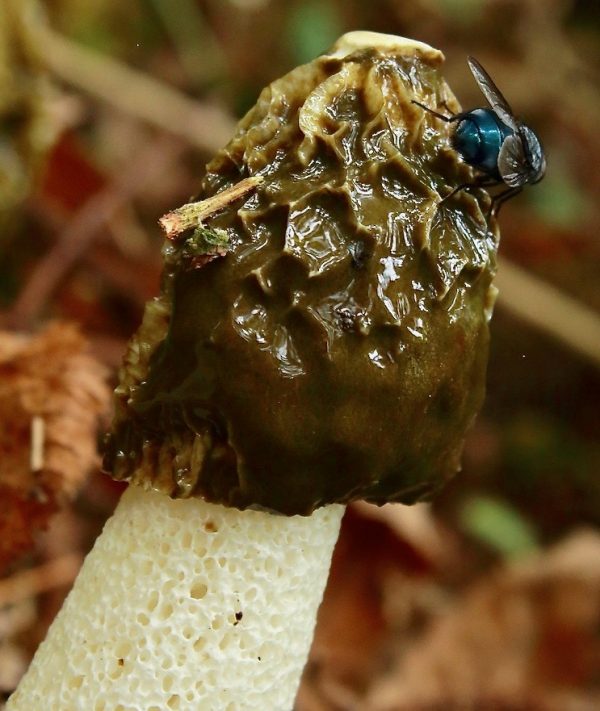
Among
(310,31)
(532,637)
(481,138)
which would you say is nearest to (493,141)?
(481,138)

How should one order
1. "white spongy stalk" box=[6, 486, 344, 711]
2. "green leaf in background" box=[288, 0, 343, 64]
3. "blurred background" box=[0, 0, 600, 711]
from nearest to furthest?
"white spongy stalk" box=[6, 486, 344, 711] → "blurred background" box=[0, 0, 600, 711] → "green leaf in background" box=[288, 0, 343, 64]

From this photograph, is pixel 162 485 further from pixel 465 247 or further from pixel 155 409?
pixel 465 247

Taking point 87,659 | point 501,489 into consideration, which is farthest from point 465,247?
point 501,489

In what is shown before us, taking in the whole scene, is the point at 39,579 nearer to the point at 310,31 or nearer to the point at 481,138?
the point at 481,138

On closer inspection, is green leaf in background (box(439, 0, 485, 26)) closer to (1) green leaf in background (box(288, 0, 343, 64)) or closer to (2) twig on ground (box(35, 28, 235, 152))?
(1) green leaf in background (box(288, 0, 343, 64))

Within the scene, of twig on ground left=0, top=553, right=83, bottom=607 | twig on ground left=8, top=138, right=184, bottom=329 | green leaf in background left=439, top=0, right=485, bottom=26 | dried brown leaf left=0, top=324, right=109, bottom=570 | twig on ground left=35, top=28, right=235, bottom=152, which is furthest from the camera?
green leaf in background left=439, top=0, right=485, bottom=26

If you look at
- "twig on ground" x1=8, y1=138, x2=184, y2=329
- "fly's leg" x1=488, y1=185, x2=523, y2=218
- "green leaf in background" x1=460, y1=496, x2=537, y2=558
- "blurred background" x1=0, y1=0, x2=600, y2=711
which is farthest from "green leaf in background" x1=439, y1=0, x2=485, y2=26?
"fly's leg" x1=488, y1=185, x2=523, y2=218

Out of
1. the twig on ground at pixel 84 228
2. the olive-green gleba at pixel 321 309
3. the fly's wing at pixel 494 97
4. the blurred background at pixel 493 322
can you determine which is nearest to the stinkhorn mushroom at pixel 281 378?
the olive-green gleba at pixel 321 309
